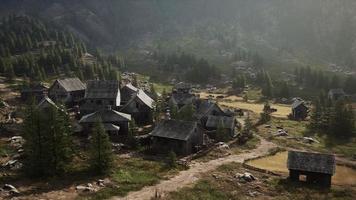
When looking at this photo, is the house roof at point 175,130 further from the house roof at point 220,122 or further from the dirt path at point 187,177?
the house roof at point 220,122

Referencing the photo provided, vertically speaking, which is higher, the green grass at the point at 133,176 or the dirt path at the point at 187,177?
the green grass at the point at 133,176

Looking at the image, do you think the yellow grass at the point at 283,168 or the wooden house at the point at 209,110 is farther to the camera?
the wooden house at the point at 209,110

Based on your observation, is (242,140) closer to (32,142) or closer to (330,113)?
(330,113)

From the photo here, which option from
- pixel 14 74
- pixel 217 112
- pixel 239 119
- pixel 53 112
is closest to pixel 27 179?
pixel 53 112

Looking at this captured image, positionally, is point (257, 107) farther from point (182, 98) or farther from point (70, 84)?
point (70, 84)

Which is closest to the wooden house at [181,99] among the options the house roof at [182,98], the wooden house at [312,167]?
the house roof at [182,98]

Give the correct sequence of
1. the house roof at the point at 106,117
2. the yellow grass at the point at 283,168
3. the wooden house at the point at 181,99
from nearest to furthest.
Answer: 1. the yellow grass at the point at 283,168
2. the house roof at the point at 106,117
3. the wooden house at the point at 181,99

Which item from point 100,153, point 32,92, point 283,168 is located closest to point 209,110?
point 283,168
